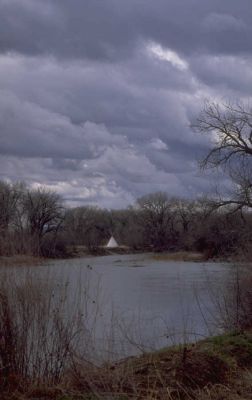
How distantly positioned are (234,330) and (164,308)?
7494 mm

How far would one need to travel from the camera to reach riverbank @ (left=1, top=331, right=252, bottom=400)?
809 cm

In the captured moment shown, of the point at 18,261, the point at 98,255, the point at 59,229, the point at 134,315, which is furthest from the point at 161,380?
the point at 98,255

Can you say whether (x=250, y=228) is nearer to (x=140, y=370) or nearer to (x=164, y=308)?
(x=164, y=308)

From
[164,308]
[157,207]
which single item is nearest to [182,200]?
[157,207]

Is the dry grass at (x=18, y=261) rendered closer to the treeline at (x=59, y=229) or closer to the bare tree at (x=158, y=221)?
the treeline at (x=59, y=229)

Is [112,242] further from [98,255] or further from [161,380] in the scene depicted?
[161,380]

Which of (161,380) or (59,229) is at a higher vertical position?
(59,229)

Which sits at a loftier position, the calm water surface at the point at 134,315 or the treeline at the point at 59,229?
the treeline at the point at 59,229

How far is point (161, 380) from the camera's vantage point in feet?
28.6

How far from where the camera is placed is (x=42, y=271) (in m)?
9.41

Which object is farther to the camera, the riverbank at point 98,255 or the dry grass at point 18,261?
the riverbank at point 98,255

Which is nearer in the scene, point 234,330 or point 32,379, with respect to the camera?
point 32,379

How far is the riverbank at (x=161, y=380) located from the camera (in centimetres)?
A: 809

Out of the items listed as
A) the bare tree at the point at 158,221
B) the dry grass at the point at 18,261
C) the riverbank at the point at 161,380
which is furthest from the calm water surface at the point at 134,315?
the bare tree at the point at 158,221
